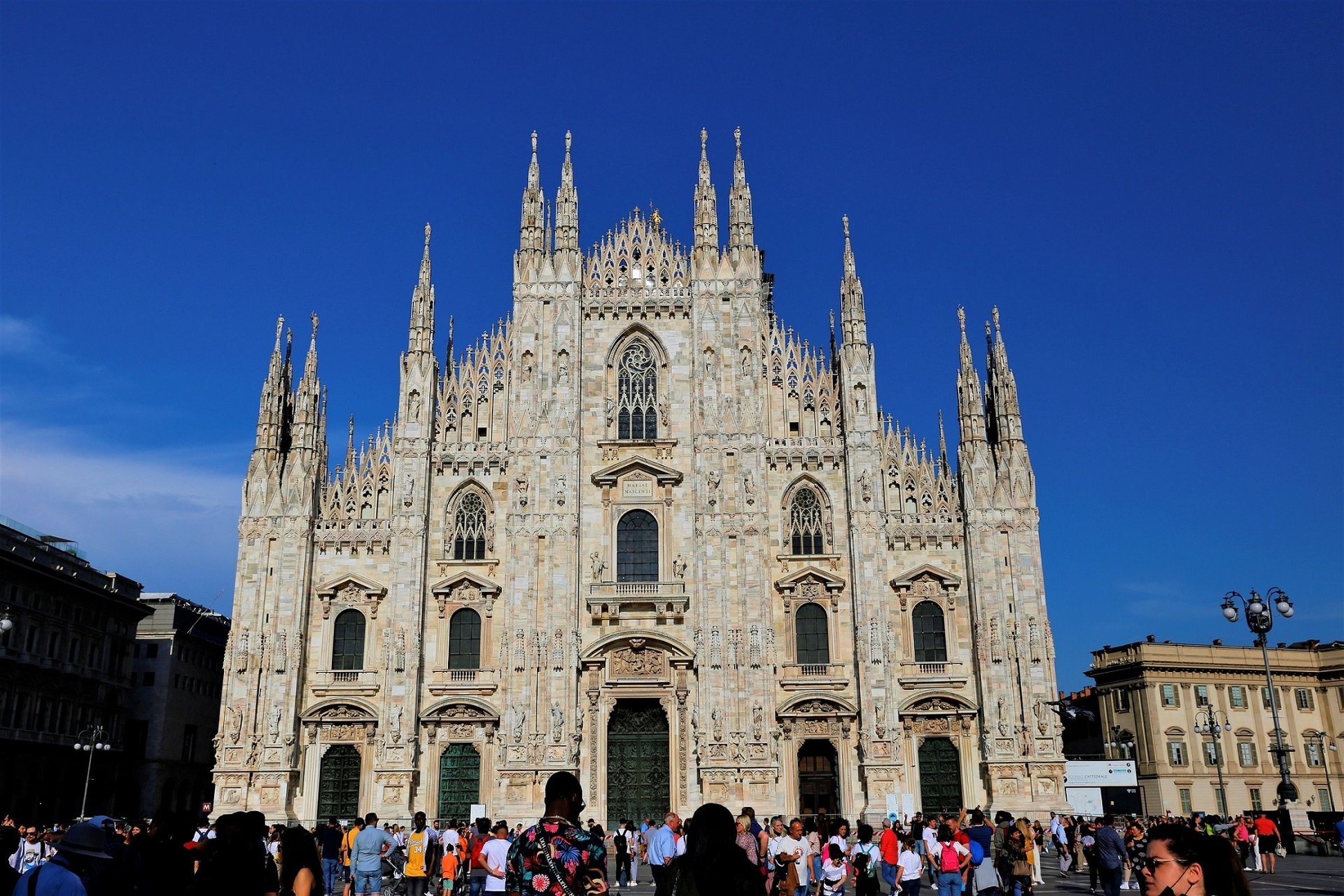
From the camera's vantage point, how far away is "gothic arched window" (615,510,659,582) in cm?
4097

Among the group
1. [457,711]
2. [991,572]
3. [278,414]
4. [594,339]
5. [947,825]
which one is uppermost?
[594,339]

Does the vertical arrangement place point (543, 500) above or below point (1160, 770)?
above

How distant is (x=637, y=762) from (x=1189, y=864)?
116 ft

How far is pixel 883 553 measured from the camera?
4016 cm

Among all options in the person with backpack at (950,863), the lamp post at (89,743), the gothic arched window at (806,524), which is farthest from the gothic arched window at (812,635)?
the lamp post at (89,743)

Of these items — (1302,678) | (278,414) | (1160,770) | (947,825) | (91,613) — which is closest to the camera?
(947,825)

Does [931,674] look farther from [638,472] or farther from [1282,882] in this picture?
[1282,882]

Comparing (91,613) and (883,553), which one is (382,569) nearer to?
(883,553)

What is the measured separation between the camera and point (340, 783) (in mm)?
38594

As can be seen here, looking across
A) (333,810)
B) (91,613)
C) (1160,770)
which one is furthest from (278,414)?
(1160,770)

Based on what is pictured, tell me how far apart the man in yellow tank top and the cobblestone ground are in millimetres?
6017

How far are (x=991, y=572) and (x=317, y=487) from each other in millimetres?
23817

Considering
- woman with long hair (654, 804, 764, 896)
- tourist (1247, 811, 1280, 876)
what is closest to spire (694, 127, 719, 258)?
tourist (1247, 811, 1280, 876)

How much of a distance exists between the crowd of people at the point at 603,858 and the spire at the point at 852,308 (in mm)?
17591
